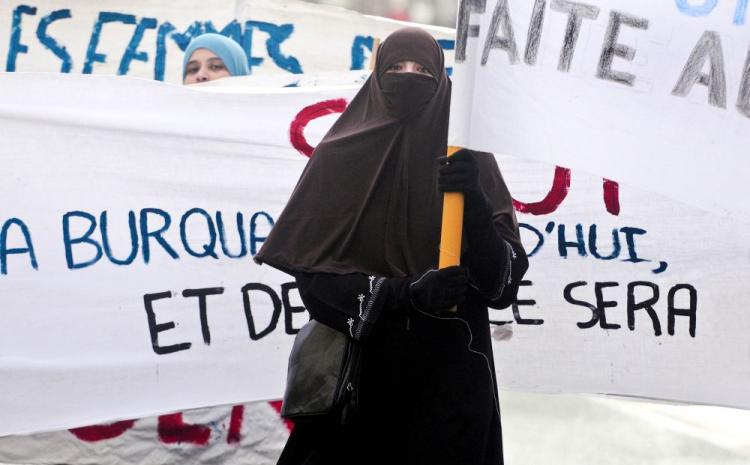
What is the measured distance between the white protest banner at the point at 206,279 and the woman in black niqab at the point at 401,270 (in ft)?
3.86

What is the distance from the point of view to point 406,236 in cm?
330

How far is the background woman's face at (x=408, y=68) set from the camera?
11.1ft

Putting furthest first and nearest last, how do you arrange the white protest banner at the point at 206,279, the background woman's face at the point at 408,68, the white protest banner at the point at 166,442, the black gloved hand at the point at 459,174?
the white protest banner at the point at 166,442
the white protest banner at the point at 206,279
the background woman's face at the point at 408,68
the black gloved hand at the point at 459,174

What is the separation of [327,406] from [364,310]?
24 cm

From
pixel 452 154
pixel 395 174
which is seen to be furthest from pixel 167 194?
pixel 452 154

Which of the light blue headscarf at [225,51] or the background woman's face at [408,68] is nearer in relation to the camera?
the background woman's face at [408,68]

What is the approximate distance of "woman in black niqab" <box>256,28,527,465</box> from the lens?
323 cm

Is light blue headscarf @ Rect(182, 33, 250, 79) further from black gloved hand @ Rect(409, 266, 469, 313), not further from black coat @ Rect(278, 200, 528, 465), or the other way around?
black gloved hand @ Rect(409, 266, 469, 313)

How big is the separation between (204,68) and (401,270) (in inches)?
95.6

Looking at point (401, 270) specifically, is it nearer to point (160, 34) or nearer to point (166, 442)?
point (166, 442)

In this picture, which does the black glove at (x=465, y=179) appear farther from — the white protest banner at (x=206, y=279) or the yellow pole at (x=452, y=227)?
the white protest banner at (x=206, y=279)

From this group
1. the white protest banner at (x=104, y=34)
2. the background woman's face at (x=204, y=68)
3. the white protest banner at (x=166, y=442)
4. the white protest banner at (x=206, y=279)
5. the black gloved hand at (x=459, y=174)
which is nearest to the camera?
the black gloved hand at (x=459, y=174)

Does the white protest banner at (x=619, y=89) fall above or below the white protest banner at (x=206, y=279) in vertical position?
above

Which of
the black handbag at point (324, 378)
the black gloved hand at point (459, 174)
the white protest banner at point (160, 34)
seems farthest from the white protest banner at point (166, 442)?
the white protest banner at point (160, 34)
